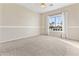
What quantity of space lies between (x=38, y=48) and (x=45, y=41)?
0.64 feet

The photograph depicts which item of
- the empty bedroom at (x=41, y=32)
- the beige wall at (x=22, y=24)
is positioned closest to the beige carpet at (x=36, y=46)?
the empty bedroom at (x=41, y=32)

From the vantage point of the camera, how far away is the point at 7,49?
1.89 meters

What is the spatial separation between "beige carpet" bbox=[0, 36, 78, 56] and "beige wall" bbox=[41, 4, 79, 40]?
21 cm

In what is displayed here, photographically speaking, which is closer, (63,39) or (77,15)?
(63,39)

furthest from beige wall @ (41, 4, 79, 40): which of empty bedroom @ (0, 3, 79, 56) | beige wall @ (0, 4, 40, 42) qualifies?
beige wall @ (0, 4, 40, 42)

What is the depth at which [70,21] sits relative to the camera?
6.95 feet

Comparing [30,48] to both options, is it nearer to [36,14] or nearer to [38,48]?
[38,48]

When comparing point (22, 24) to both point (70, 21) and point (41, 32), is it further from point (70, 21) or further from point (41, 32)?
point (70, 21)

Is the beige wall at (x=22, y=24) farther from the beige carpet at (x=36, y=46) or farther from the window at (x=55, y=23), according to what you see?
the window at (x=55, y=23)

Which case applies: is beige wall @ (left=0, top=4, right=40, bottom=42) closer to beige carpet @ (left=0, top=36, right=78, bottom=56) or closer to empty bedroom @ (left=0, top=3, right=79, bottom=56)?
empty bedroom @ (left=0, top=3, right=79, bottom=56)

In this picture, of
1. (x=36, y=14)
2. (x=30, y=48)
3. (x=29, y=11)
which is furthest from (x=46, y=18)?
(x=30, y=48)

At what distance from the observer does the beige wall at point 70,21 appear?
75.2 inches

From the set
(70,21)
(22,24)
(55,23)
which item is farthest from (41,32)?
(70,21)

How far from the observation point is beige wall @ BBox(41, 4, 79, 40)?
6.26 ft
